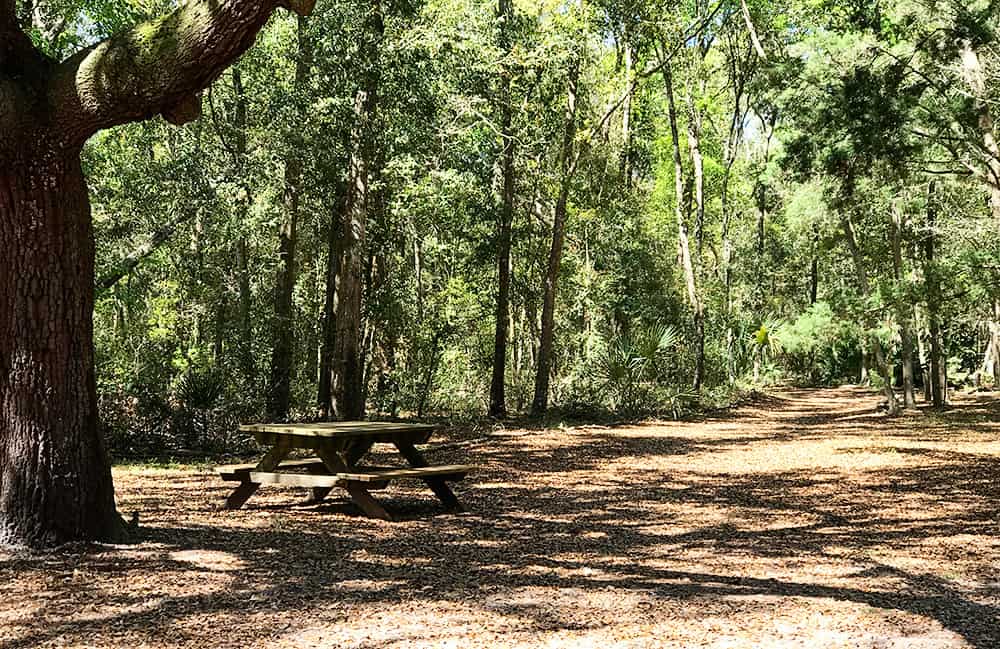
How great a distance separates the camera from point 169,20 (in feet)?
19.4

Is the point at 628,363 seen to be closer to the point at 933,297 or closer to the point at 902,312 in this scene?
the point at 902,312

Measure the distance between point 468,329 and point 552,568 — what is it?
56.8 ft

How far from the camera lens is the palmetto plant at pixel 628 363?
67.3 feet

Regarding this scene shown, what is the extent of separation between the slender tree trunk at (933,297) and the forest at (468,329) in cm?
13

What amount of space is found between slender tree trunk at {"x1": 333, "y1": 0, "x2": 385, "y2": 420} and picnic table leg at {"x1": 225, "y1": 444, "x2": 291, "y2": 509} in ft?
22.6

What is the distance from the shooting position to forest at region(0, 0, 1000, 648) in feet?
18.7

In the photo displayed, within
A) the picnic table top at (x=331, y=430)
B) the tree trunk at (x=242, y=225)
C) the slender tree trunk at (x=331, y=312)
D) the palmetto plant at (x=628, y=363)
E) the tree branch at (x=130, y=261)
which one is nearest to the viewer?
the picnic table top at (x=331, y=430)

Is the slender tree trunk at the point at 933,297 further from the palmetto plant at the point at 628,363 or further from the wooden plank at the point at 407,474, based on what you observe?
the wooden plank at the point at 407,474

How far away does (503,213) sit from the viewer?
19.9 m

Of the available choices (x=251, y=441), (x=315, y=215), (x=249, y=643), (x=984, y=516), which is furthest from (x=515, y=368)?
(x=249, y=643)

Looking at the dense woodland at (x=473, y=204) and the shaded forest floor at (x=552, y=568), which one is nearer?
the shaded forest floor at (x=552, y=568)

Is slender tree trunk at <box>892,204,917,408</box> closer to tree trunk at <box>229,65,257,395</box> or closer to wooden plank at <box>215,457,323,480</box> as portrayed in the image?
tree trunk at <box>229,65,257,395</box>

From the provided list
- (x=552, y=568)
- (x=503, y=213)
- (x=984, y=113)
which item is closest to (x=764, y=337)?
(x=503, y=213)

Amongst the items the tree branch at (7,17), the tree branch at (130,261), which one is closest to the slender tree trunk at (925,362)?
the tree branch at (130,261)
